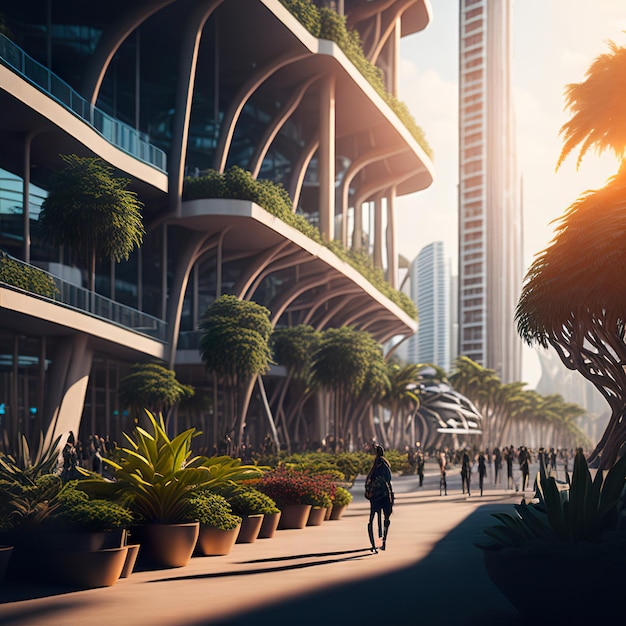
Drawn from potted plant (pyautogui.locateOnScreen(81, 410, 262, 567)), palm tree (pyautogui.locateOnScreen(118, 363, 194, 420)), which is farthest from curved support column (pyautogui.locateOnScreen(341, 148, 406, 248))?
potted plant (pyautogui.locateOnScreen(81, 410, 262, 567))

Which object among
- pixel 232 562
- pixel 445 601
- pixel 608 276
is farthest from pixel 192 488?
pixel 608 276

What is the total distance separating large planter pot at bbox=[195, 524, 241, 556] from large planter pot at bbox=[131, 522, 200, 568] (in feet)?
3.77

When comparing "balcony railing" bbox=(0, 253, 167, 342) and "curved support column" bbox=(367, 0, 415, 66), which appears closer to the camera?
"balcony railing" bbox=(0, 253, 167, 342)

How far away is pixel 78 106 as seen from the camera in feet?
117

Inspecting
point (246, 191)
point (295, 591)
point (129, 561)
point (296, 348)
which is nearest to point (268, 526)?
point (129, 561)

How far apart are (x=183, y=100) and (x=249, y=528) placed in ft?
95.9

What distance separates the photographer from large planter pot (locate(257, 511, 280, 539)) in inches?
732

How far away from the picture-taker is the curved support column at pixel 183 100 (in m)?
42.9

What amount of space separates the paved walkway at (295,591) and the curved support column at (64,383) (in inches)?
777

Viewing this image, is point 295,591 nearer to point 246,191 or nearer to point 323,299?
point 246,191

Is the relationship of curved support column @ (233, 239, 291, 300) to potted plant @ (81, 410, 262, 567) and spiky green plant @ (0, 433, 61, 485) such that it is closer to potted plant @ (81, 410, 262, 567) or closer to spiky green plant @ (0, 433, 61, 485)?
potted plant @ (81, 410, 262, 567)

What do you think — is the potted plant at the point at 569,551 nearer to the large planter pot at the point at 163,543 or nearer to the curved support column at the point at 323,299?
the large planter pot at the point at 163,543

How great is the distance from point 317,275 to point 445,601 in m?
46.7

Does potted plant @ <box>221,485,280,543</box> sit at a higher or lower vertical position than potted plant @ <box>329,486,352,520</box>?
higher
